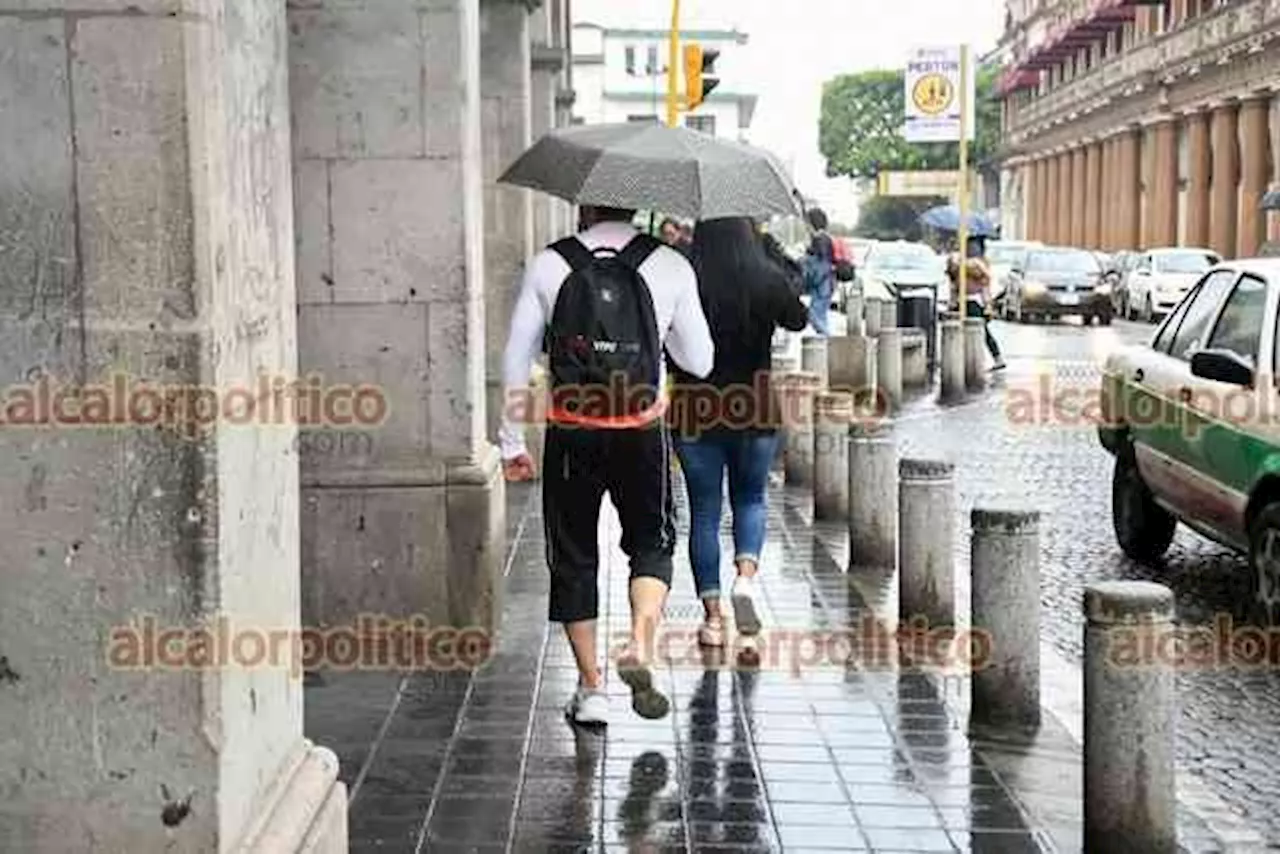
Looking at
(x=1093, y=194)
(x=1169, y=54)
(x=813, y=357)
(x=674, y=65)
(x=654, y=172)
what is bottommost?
(x=813, y=357)

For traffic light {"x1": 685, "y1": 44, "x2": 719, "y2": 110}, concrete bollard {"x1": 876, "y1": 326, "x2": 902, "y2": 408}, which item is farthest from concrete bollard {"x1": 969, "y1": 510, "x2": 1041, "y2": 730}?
concrete bollard {"x1": 876, "y1": 326, "x2": 902, "y2": 408}

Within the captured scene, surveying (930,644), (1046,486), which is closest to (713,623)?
(930,644)

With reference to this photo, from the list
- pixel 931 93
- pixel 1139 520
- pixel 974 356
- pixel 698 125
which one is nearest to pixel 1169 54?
pixel 931 93

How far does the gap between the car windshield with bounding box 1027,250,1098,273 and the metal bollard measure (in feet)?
114

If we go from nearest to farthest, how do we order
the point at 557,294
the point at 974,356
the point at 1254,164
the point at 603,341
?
the point at 603,341 < the point at 557,294 < the point at 974,356 < the point at 1254,164

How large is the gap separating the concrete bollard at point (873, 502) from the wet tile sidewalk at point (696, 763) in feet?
5.53

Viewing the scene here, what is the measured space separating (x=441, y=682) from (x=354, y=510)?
90 centimetres

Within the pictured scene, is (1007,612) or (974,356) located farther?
(974,356)

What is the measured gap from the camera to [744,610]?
8258 millimetres

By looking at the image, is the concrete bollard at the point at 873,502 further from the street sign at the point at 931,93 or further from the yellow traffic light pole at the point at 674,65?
the street sign at the point at 931,93

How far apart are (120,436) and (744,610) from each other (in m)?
4.74

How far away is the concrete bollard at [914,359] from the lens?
2288 centimetres

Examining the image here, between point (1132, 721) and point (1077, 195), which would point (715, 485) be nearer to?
point (1132, 721)

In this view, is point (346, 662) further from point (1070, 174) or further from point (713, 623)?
point (1070, 174)
